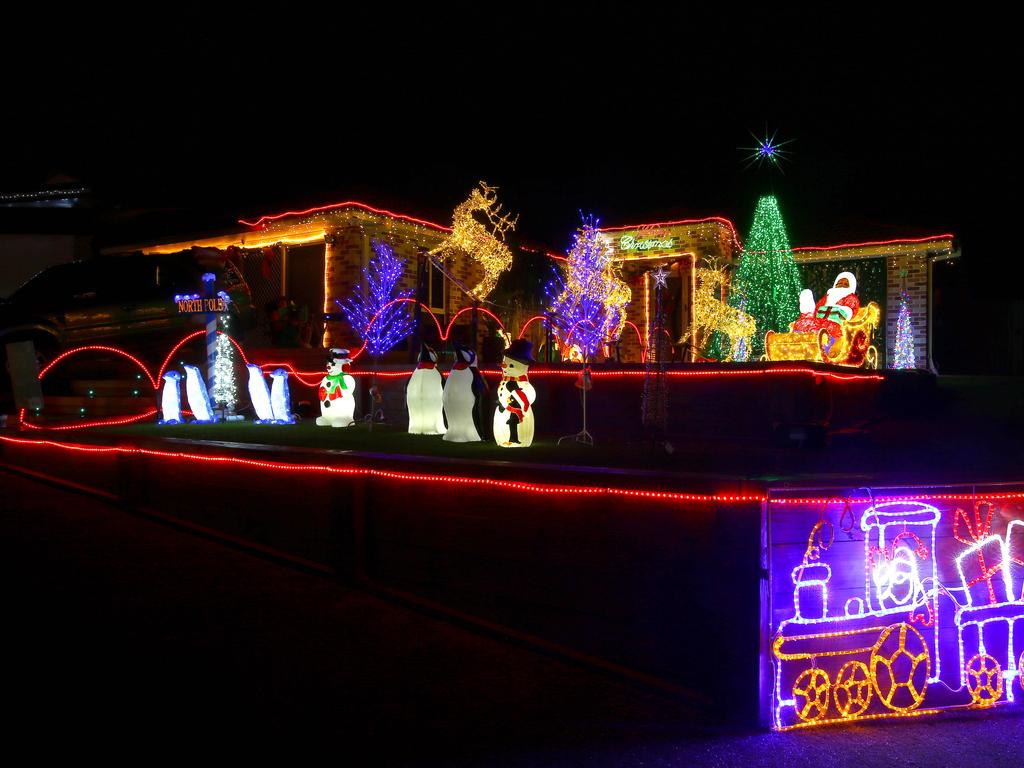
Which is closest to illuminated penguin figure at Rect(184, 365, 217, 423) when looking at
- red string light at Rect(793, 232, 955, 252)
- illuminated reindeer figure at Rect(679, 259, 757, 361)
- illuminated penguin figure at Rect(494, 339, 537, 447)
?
illuminated penguin figure at Rect(494, 339, 537, 447)

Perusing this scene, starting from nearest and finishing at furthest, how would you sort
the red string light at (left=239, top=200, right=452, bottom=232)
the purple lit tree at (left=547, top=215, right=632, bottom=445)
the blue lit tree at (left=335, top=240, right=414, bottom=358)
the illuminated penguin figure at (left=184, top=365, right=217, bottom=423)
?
the illuminated penguin figure at (left=184, top=365, right=217, bottom=423) → the purple lit tree at (left=547, top=215, right=632, bottom=445) → the blue lit tree at (left=335, top=240, right=414, bottom=358) → the red string light at (left=239, top=200, right=452, bottom=232)

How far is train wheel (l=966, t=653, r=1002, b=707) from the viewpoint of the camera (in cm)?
395

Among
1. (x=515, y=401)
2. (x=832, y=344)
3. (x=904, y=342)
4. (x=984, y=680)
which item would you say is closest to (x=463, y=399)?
(x=515, y=401)

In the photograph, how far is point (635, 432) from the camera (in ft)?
32.8

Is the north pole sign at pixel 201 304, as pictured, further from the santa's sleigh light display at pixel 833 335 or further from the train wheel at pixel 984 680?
the train wheel at pixel 984 680

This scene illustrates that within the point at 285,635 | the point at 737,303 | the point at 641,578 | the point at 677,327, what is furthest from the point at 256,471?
the point at 677,327

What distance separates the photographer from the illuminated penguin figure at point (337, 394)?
1126cm

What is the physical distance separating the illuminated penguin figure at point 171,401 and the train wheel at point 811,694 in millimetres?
9718

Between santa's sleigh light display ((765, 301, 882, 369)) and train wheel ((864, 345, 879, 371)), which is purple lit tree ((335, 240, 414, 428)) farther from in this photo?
train wheel ((864, 345, 879, 371))

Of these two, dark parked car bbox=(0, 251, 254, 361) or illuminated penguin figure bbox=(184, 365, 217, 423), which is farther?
dark parked car bbox=(0, 251, 254, 361)

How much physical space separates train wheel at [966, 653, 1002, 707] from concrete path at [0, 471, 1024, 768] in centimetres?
12

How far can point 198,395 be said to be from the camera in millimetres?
11766

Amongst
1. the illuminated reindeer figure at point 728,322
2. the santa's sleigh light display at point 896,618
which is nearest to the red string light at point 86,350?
the illuminated reindeer figure at point 728,322

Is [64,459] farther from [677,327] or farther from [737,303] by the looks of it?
[677,327]
